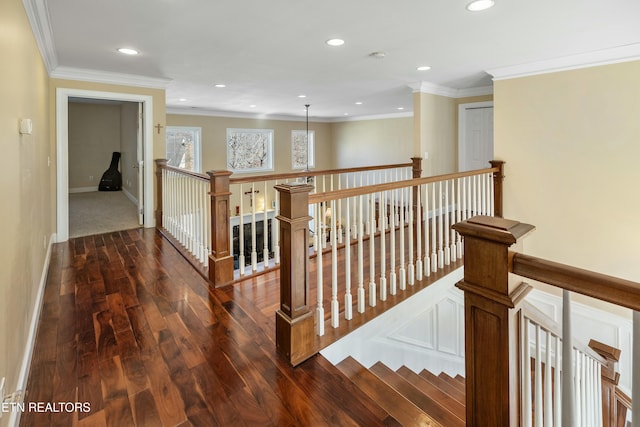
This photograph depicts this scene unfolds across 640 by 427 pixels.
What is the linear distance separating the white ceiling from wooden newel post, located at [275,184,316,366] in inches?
59.3

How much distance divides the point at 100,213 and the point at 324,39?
4.78m

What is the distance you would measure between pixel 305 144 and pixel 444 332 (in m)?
8.05

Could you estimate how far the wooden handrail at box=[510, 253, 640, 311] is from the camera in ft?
2.49

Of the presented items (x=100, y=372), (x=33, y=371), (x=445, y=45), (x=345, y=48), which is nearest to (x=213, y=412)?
(x=100, y=372)

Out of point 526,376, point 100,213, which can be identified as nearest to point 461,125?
point 526,376

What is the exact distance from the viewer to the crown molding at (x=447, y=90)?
16.8 ft

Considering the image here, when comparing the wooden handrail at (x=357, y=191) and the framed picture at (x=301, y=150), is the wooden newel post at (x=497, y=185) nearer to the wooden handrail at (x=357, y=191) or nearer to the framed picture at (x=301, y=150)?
the wooden handrail at (x=357, y=191)

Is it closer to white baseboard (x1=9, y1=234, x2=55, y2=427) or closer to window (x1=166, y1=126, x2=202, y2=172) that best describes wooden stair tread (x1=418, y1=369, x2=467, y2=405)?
white baseboard (x1=9, y1=234, x2=55, y2=427)

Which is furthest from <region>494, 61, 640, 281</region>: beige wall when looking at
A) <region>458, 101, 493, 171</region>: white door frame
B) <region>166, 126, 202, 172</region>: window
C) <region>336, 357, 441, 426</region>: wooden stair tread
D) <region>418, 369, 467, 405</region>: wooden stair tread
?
<region>166, 126, 202, 172</region>: window

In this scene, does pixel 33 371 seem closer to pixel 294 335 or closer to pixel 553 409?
pixel 294 335

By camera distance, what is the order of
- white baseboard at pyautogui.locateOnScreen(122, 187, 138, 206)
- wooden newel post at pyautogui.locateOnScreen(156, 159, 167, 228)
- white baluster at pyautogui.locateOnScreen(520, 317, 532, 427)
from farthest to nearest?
1. white baseboard at pyautogui.locateOnScreen(122, 187, 138, 206)
2. wooden newel post at pyautogui.locateOnScreen(156, 159, 167, 228)
3. white baluster at pyautogui.locateOnScreen(520, 317, 532, 427)

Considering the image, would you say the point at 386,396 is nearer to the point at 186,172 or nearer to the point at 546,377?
the point at 546,377

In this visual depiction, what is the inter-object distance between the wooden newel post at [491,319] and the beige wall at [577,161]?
366cm

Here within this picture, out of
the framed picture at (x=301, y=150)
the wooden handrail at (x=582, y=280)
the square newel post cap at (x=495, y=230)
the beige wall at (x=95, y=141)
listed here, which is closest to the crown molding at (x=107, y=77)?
the beige wall at (x=95, y=141)
